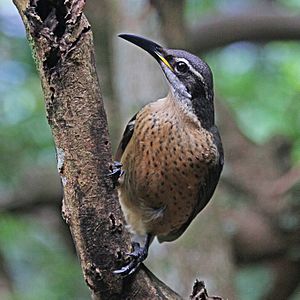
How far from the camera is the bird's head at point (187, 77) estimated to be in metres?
2.46

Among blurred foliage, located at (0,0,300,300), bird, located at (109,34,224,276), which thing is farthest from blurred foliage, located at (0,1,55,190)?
bird, located at (109,34,224,276)

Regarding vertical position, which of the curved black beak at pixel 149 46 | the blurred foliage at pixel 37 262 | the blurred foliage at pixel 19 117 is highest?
the curved black beak at pixel 149 46

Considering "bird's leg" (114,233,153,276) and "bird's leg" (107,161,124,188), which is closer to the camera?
"bird's leg" (107,161,124,188)

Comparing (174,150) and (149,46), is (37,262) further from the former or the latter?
(149,46)

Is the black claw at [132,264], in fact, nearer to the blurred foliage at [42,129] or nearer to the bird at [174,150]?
the bird at [174,150]

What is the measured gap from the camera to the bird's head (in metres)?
2.46

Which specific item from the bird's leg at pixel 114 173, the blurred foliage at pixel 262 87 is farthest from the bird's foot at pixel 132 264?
the blurred foliage at pixel 262 87

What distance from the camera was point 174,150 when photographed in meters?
2.56

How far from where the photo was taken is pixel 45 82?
1.77m

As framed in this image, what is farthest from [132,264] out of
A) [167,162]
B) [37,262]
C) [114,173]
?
[37,262]

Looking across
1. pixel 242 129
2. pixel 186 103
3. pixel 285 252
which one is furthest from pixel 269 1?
pixel 186 103

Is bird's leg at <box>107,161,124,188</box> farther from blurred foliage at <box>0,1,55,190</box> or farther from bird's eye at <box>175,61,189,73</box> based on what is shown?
blurred foliage at <box>0,1,55,190</box>

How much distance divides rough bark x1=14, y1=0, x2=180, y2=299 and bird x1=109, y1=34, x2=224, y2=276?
1.98 ft

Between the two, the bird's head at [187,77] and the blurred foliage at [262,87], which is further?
the blurred foliage at [262,87]
